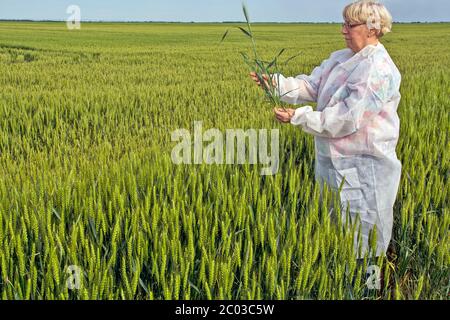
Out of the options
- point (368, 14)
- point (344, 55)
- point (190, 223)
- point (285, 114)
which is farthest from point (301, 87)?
point (190, 223)

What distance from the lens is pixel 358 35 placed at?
6.56ft

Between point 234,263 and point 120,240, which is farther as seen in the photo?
point 120,240

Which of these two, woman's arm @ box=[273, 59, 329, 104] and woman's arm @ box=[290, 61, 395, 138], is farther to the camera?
woman's arm @ box=[273, 59, 329, 104]

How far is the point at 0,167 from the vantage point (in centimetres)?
322

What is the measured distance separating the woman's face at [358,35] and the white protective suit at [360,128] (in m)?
0.03

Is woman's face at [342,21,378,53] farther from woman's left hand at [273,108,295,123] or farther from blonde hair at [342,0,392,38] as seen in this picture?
woman's left hand at [273,108,295,123]

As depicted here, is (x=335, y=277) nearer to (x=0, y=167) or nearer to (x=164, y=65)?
(x=0, y=167)

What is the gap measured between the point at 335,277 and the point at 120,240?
79 cm

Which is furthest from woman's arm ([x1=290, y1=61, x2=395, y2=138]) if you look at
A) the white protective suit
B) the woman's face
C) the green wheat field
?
the green wheat field

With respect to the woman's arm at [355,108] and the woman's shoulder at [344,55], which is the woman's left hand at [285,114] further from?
the woman's shoulder at [344,55]

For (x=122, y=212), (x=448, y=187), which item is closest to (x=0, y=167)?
(x=122, y=212)

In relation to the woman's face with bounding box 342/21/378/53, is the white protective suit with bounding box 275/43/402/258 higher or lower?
lower

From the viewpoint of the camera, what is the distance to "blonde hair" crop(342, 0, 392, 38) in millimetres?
1946

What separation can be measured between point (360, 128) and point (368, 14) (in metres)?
0.47
